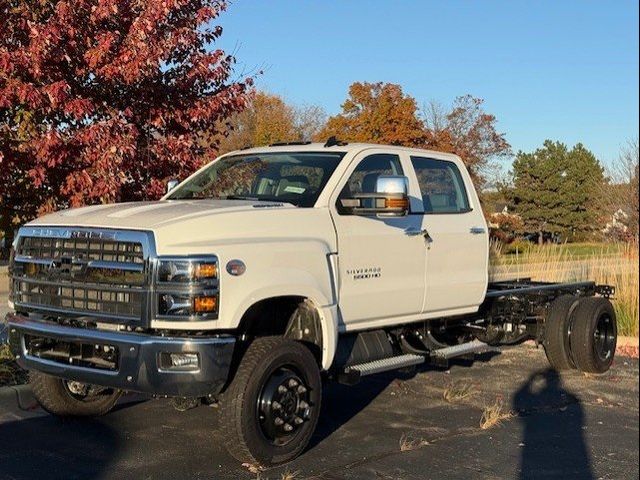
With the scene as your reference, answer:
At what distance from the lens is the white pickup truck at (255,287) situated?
493 cm

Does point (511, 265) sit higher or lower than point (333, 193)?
lower

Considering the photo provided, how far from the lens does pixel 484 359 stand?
31.8ft

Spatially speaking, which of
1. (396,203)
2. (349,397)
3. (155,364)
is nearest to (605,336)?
(349,397)

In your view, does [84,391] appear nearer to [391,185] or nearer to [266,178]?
[266,178]

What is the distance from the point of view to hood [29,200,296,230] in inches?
203

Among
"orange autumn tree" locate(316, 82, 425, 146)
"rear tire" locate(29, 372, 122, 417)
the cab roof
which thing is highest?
"orange autumn tree" locate(316, 82, 425, 146)

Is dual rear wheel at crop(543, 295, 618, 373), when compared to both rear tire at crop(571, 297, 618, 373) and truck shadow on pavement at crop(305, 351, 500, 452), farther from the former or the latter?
truck shadow on pavement at crop(305, 351, 500, 452)

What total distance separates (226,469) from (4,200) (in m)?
3.85

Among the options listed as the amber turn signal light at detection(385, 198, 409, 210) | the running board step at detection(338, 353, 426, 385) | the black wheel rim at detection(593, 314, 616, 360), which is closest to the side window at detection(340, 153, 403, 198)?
the amber turn signal light at detection(385, 198, 409, 210)

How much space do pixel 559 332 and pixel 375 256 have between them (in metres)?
3.30

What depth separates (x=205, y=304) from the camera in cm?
490

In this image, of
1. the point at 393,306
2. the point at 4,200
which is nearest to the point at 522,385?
the point at 393,306

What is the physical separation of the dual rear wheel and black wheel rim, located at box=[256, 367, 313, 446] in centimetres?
402

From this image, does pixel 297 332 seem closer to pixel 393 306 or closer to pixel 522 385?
pixel 393 306
